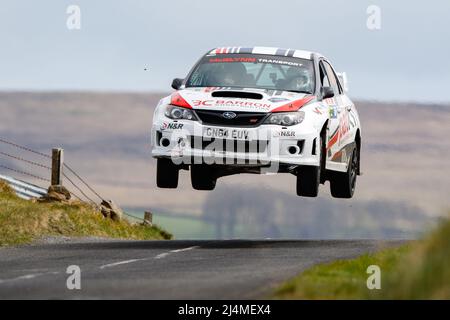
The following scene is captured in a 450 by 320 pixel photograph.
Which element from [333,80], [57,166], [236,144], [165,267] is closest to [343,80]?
[333,80]

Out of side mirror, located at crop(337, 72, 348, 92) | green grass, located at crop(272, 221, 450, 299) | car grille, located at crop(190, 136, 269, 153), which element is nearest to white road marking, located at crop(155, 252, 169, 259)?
car grille, located at crop(190, 136, 269, 153)

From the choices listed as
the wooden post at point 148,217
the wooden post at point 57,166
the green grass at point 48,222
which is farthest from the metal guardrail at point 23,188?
the wooden post at point 148,217

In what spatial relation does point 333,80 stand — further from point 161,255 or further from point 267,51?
point 161,255

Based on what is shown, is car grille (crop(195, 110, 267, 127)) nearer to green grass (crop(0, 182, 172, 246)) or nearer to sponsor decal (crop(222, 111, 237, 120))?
sponsor decal (crop(222, 111, 237, 120))

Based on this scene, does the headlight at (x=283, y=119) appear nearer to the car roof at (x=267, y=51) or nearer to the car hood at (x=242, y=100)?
the car hood at (x=242, y=100)

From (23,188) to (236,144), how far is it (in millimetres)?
17985

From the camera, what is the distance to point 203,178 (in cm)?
1789

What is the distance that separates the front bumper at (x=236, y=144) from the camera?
1554 centimetres

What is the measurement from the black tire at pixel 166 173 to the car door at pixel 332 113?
217 centimetres

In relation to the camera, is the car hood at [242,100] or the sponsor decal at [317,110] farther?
the sponsor decal at [317,110]

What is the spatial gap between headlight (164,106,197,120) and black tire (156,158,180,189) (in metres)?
0.65
